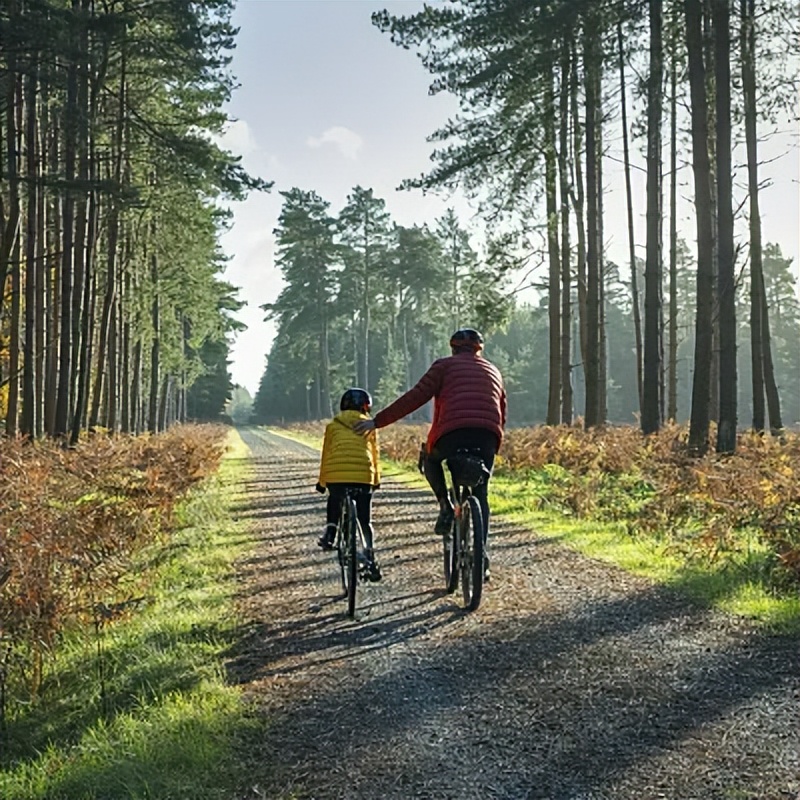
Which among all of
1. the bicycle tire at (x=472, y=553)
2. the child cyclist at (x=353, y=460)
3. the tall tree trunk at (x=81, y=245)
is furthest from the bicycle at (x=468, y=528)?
the tall tree trunk at (x=81, y=245)

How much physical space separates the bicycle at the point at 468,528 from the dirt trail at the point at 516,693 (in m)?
0.25

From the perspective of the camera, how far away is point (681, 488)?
1133 cm

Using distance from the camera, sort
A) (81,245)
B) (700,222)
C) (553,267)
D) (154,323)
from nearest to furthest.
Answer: (700,222) < (81,245) < (553,267) < (154,323)

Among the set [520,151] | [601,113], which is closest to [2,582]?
[520,151]

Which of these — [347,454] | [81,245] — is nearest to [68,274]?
[81,245]

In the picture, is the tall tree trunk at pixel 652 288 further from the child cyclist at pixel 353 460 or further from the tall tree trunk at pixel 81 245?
the tall tree trunk at pixel 81 245

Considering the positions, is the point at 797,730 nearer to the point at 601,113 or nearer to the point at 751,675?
the point at 751,675

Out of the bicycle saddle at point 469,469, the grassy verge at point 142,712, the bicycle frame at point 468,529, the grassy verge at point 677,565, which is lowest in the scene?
the grassy verge at point 142,712

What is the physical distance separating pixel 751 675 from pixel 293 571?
5.05 m

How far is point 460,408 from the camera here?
6801 mm

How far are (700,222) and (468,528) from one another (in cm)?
1043

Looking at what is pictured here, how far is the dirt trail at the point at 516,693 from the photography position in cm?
367

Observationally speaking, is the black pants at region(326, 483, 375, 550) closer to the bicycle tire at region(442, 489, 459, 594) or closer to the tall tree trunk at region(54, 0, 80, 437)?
the bicycle tire at region(442, 489, 459, 594)

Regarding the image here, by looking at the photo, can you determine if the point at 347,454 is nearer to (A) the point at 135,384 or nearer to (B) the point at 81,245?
(B) the point at 81,245
